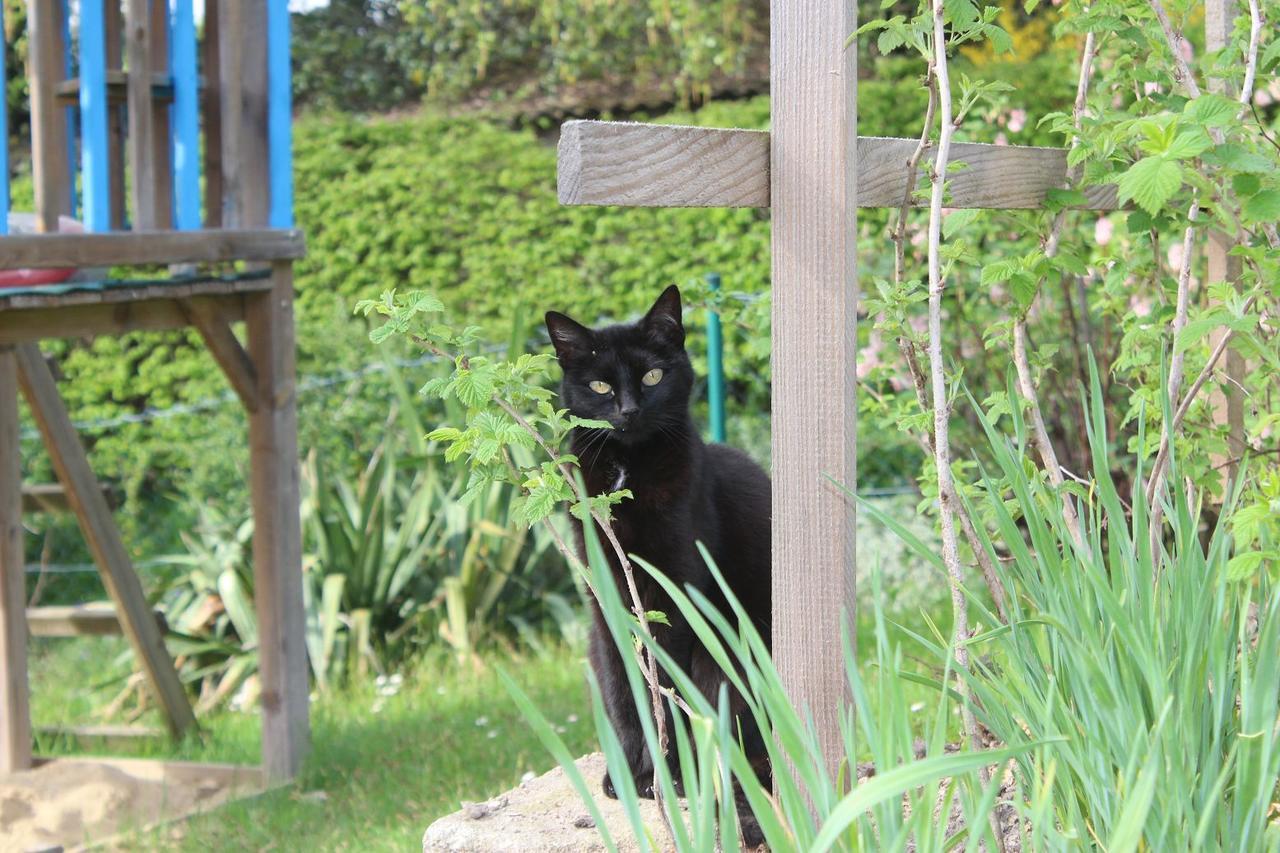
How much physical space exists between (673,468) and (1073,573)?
105 cm

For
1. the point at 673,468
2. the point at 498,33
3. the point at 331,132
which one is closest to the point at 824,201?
the point at 673,468

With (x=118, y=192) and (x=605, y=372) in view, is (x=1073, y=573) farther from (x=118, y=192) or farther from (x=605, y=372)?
(x=118, y=192)

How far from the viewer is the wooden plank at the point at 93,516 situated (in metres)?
4.27

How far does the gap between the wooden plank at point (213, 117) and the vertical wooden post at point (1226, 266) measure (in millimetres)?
2798

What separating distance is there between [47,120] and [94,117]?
0.14 m

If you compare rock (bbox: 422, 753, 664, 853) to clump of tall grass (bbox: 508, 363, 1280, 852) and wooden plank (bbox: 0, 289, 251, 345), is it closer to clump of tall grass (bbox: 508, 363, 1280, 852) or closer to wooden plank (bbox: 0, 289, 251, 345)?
clump of tall grass (bbox: 508, 363, 1280, 852)

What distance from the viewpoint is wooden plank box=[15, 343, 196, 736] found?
4.27 m

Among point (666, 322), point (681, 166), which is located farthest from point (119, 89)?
point (681, 166)

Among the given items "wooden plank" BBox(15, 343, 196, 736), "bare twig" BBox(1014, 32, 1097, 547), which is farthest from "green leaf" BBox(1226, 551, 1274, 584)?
"wooden plank" BBox(15, 343, 196, 736)

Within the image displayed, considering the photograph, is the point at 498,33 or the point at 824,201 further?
the point at 498,33

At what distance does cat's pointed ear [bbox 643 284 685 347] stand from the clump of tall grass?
3.35ft

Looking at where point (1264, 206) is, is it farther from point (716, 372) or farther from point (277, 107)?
point (716, 372)

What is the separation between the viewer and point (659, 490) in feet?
8.35

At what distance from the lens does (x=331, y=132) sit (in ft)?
26.8
